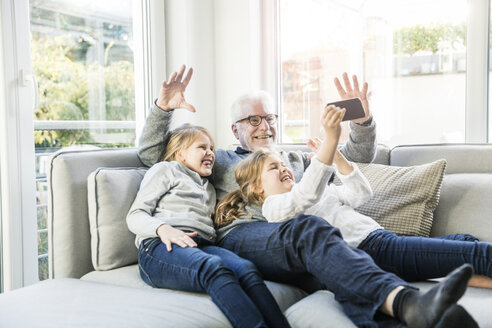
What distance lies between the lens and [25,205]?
2.14 metres

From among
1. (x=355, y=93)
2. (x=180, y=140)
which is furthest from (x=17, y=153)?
(x=355, y=93)

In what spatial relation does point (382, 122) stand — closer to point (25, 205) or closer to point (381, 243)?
point (381, 243)

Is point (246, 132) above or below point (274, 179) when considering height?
above

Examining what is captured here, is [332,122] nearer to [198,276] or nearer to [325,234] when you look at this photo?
[325,234]

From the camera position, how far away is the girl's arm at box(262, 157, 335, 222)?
62.2 inches

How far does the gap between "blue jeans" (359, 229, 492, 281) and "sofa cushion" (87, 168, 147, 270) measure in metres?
0.85

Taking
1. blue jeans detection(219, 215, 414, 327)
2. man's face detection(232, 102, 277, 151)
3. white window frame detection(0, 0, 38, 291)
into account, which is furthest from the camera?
man's face detection(232, 102, 277, 151)

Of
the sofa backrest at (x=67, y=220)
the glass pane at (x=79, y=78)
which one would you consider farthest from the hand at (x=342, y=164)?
the glass pane at (x=79, y=78)

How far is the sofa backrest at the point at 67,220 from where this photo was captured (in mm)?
1810

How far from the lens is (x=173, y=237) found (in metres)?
1.62

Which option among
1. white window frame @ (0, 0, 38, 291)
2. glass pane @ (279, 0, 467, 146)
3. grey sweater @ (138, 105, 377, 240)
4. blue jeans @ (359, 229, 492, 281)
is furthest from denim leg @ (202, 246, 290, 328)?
glass pane @ (279, 0, 467, 146)

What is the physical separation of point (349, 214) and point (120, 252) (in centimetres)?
83

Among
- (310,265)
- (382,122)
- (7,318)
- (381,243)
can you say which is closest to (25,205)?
(7,318)

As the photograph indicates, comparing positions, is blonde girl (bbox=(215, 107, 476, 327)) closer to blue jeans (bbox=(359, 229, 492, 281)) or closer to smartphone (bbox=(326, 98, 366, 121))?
blue jeans (bbox=(359, 229, 492, 281))
